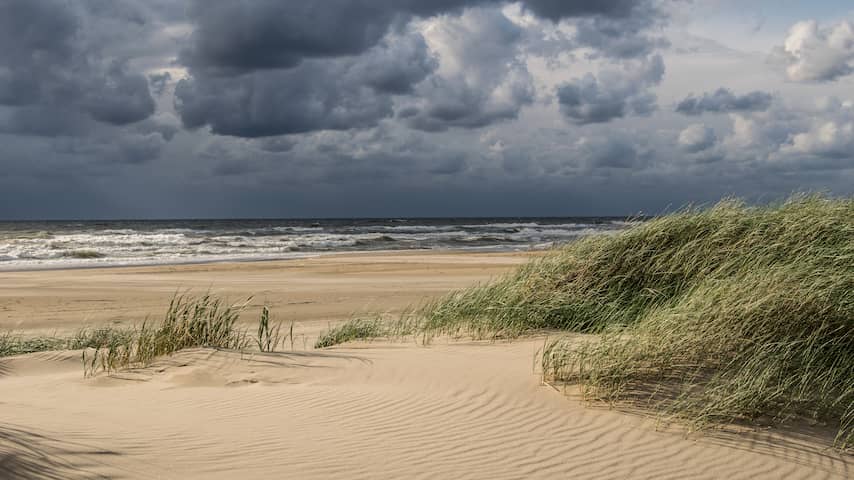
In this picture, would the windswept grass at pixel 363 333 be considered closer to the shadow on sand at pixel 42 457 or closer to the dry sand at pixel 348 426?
the dry sand at pixel 348 426

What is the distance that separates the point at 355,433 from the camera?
17.2ft

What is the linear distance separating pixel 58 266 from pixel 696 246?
25.8 metres

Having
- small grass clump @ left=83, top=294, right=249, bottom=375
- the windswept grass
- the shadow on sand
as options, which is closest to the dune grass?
the windswept grass

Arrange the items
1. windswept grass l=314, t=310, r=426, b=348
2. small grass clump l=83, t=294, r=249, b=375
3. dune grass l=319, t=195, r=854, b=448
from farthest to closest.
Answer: windswept grass l=314, t=310, r=426, b=348 → small grass clump l=83, t=294, r=249, b=375 → dune grass l=319, t=195, r=854, b=448

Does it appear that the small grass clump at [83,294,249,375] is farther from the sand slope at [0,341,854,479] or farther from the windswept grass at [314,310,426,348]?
the windswept grass at [314,310,426,348]

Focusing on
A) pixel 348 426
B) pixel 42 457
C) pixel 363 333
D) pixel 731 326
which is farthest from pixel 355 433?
pixel 363 333

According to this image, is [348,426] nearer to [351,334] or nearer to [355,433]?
[355,433]

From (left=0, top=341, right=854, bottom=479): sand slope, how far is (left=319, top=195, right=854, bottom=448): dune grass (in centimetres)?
36

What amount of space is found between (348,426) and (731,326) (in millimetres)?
3405

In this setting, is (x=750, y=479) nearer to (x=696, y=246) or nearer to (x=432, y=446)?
(x=432, y=446)

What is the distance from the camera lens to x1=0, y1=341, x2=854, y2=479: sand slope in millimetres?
4504

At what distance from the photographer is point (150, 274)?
23.0 meters

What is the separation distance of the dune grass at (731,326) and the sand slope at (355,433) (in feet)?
1.19

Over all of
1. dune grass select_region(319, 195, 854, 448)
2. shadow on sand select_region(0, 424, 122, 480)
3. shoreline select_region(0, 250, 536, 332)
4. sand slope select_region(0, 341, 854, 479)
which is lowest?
shoreline select_region(0, 250, 536, 332)
